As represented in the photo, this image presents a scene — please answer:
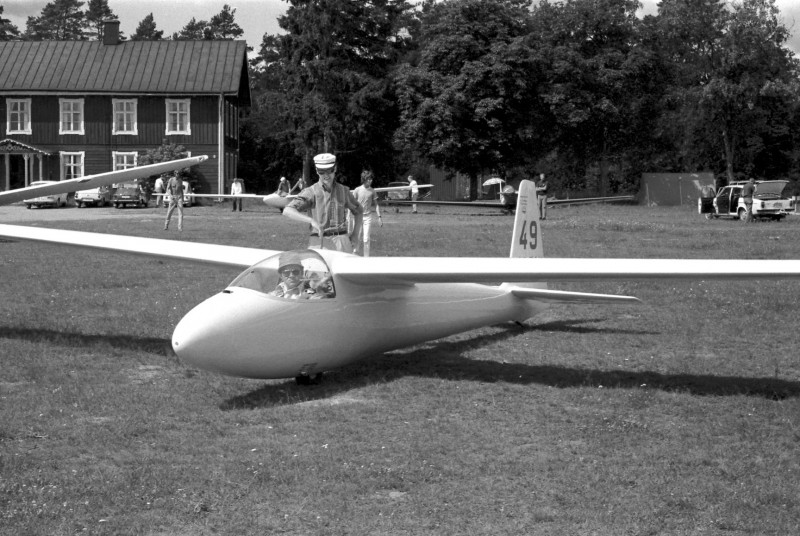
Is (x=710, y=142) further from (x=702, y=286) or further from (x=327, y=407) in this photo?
(x=327, y=407)

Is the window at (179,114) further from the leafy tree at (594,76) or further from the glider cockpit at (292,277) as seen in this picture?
the glider cockpit at (292,277)

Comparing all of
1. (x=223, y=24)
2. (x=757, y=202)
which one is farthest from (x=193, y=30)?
(x=757, y=202)

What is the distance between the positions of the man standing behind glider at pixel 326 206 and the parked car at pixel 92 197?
167ft

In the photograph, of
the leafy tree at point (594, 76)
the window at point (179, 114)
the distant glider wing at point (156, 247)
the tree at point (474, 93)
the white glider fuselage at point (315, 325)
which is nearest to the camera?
the white glider fuselage at point (315, 325)

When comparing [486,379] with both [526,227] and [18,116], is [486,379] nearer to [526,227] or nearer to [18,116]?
[526,227]

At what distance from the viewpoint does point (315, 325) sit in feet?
33.1

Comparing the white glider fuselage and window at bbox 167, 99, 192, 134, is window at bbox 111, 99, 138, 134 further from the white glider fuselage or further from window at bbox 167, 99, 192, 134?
the white glider fuselage

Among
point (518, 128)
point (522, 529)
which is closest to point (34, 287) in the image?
point (522, 529)

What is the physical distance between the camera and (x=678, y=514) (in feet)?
21.2

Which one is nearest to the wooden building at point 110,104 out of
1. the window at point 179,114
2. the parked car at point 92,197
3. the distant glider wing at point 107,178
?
the window at point 179,114

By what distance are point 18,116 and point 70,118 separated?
3.57m

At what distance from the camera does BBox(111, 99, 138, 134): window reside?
69.7 metres

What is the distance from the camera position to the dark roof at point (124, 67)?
68938mm

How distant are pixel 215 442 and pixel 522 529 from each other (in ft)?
9.75
